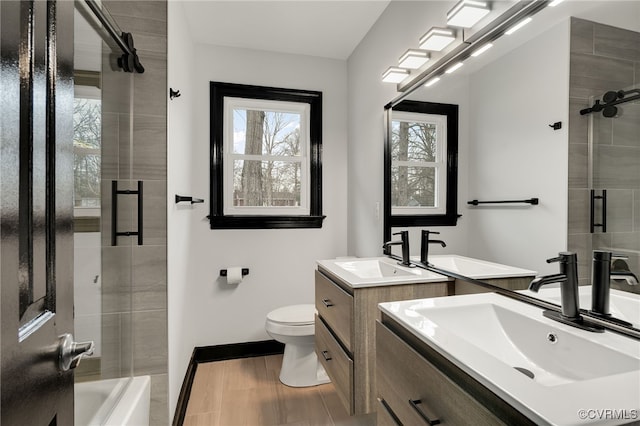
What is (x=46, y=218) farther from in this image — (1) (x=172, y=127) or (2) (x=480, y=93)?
(2) (x=480, y=93)

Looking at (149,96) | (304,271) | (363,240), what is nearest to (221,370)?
(304,271)

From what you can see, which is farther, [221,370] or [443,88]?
[221,370]

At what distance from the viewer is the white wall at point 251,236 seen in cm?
260

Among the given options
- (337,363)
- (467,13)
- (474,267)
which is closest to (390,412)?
(337,363)

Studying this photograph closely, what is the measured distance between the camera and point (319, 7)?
2141 millimetres

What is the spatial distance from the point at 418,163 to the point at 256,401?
1820 millimetres

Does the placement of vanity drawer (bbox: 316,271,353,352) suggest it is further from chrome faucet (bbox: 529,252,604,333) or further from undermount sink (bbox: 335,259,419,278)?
chrome faucet (bbox: 529,252,604,333)

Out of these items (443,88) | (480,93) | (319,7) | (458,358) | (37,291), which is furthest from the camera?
(319,7)

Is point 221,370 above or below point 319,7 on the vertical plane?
below

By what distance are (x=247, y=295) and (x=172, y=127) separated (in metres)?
1.52

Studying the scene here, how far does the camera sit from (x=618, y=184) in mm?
880

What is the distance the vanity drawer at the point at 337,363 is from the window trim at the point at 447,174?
73 centimetres

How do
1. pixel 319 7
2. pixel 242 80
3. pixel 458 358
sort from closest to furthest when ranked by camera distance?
pixel 458 358
pixel 319 7
pixel 242 80

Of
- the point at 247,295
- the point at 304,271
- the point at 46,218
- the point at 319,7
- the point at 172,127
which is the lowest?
the point at 247,295
